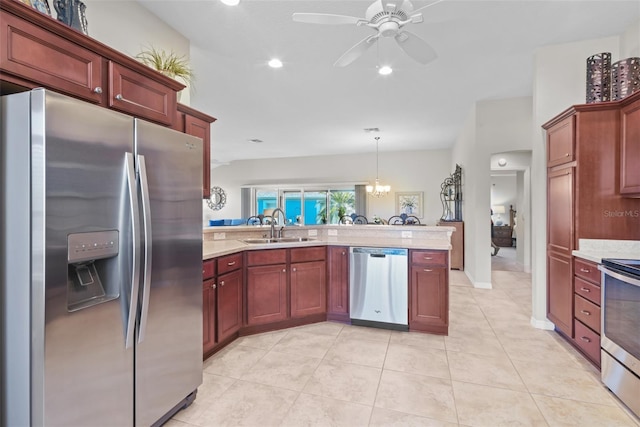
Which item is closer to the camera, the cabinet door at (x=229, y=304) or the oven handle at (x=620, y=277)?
the oven handle at (x=620, y=277)

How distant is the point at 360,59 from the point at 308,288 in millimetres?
2510

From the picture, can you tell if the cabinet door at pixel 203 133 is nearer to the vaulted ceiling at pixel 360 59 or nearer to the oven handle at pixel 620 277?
the vaulted ceiling at pixel 360 59

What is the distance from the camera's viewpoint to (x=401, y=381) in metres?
2.15

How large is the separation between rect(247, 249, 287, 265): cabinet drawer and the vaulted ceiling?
6.65 ft

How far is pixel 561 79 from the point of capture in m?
3.04

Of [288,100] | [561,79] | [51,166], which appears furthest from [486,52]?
[51,166]

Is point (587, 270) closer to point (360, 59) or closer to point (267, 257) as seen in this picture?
point (267, 257)

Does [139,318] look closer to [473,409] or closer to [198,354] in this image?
[198,354]

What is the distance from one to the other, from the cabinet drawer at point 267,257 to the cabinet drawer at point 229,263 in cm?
12

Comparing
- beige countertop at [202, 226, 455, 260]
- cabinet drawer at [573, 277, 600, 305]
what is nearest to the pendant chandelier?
beige countertop at [202, 226, 455, 260]

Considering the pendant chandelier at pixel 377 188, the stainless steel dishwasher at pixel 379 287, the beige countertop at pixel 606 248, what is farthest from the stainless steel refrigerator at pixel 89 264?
the pendant chandelier at pixel 377 188

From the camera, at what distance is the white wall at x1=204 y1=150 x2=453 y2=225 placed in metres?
8.15

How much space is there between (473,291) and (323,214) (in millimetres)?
5439

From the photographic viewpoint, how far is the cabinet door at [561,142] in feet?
8.54
